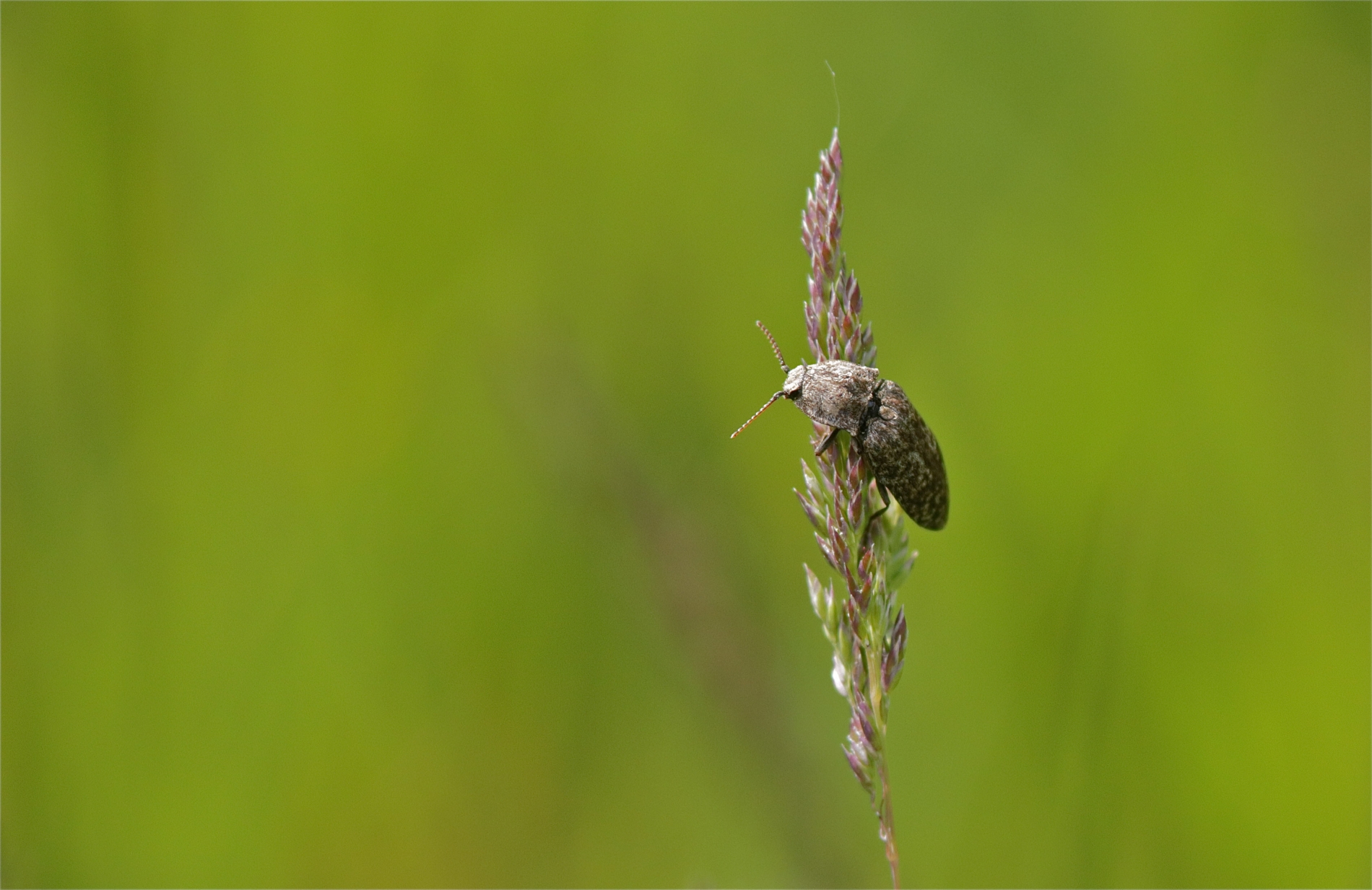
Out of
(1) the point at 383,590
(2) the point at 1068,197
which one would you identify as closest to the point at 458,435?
(1) the point at 383,590

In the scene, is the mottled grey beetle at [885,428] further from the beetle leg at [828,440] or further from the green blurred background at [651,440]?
the green blurred background at [651,440]

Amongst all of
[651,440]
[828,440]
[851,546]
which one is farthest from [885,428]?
[651,440]

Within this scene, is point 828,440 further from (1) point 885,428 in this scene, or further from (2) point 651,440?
(2) point 651,440

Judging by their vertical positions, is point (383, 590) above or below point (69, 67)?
below

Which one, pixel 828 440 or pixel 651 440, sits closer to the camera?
pixel 828 440

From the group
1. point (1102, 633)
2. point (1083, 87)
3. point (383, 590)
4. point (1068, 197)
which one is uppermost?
point (1083, 87)

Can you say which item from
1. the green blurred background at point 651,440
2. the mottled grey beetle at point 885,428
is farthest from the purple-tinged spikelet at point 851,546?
the green blurred background at point 651,440

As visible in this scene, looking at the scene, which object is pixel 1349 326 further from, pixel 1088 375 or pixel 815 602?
pixel 815 602

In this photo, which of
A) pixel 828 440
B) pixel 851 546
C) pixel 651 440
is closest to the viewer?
pixel 851 546
